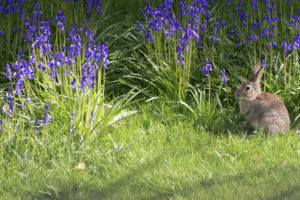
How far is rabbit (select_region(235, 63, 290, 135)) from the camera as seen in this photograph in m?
5.11

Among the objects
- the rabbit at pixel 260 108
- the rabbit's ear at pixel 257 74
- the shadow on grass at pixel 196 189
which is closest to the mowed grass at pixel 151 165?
the shadow on grass at pixel 196 189

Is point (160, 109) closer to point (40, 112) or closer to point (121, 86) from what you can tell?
point (121, 86)

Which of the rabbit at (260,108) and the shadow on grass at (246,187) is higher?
the rabbit at (260,108)

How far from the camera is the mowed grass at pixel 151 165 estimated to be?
13.6ft

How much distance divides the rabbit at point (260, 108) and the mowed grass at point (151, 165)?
131mm

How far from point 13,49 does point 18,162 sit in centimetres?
262

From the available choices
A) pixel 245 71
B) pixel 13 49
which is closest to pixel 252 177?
pixel 245 71

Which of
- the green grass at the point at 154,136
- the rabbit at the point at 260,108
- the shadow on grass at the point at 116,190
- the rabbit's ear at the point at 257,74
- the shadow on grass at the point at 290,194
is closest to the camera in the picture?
the shadow on grass at the point at 290,194

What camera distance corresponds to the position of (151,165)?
4516 millimetres

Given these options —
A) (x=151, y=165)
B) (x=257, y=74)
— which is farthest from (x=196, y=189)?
(x=257, y=74)

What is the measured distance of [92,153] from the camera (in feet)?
15.2

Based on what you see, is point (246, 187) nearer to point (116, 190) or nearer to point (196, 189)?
point (196, 189)

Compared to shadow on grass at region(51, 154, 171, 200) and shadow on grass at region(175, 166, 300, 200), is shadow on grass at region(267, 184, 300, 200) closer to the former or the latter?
shadow on grass at region(175, 166, 300, 200)

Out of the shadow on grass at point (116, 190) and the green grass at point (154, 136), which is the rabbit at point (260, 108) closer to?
the green grass at point (154, 136)
